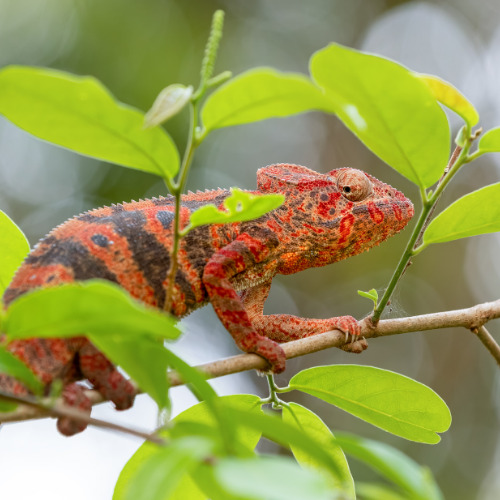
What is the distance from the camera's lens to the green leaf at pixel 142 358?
111 cm

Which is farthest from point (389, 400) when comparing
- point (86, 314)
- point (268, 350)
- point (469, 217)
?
point (86, 314)

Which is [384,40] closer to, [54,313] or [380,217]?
[380,217]

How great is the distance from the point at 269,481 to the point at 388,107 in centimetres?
84

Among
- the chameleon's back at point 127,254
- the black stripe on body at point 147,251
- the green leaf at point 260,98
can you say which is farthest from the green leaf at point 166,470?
the black stripe on body at point 147,251

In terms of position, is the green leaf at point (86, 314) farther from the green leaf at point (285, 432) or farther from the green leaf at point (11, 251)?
the green leaf at point (11, 251)

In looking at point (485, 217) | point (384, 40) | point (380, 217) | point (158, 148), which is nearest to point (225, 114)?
point (158, 148)

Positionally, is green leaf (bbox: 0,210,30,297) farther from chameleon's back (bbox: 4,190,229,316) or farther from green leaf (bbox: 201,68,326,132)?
green leaf (bbox: 201,68,326,132)

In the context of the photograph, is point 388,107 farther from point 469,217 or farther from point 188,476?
point 188,476

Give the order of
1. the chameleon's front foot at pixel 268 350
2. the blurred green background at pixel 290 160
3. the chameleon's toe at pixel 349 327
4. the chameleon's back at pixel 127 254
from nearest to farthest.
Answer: the chameleon's back at pixel 127 254, the chameleon's front foot at pixel 268 350, the chameleon's toe at pixel 349 327, the blurred green background at pixel 290 160

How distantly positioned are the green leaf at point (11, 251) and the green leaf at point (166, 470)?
1.19m

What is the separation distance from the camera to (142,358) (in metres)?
1.16

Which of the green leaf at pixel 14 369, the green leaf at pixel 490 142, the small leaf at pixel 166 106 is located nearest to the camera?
the green leaf at pixel 14 369

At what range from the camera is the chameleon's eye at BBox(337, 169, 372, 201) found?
229 cm

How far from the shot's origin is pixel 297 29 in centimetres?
777
